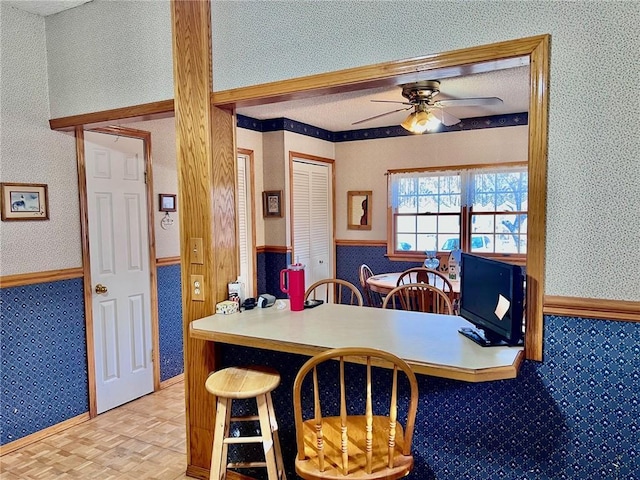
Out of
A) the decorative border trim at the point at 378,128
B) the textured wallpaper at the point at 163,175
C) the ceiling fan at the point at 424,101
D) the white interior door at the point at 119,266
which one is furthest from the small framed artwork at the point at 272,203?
the ceiling fan at the point at 424,101

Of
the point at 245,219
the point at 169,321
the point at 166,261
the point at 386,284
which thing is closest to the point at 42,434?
the point at 169,321

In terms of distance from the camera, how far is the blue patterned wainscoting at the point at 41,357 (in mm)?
2936

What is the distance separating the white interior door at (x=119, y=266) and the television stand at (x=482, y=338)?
2.64 metres

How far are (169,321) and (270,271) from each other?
58.2 inches

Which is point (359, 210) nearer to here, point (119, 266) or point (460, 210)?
point (460, 210)

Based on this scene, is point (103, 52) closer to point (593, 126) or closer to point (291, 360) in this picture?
point (291, 360)

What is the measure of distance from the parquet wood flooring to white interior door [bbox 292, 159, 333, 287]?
238 cm

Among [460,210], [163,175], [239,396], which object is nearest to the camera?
[239,396]

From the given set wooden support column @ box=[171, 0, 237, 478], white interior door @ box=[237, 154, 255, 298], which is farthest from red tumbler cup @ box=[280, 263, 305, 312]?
white interior door @ box=[237, 154, 255, 298]

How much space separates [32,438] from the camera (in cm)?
304

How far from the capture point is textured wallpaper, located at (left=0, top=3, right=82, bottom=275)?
9.56 feet

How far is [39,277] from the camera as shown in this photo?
10.1 ft

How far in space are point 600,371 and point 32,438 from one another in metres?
3.26

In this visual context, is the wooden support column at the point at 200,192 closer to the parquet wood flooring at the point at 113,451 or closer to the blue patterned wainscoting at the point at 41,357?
the parquet wood flooring at the point at 113,451
